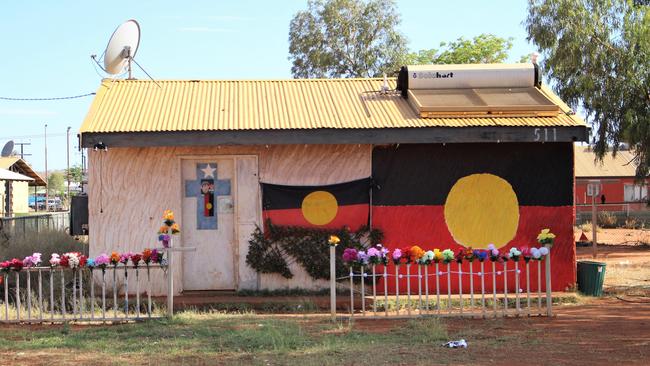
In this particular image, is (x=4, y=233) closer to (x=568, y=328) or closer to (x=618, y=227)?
(x=568, y=328)

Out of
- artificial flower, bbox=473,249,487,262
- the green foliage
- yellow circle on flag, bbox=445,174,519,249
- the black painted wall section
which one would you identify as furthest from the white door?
artificial flower, bbox=473,249,487,262

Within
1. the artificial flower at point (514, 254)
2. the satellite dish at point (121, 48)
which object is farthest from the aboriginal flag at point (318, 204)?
the satellite dish at point (121, 48)

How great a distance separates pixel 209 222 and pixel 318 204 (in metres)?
1.75

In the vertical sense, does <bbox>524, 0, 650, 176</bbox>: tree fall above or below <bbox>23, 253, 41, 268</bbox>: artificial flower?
above

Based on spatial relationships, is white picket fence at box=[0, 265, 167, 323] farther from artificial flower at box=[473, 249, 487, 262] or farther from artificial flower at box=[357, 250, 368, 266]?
artificial flower at box=[473, 249, 487, 262]

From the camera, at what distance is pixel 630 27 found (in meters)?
19.2

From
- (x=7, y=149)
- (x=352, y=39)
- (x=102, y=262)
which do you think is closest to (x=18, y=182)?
(x=7, y=149)

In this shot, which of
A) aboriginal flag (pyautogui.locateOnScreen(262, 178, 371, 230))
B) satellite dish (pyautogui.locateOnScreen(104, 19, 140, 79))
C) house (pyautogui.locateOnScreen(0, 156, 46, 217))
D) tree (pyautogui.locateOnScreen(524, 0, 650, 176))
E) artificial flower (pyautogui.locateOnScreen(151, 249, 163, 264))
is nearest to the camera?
artificial flower (pyautogui.locateOnScreen(151, 249, 163, 264))

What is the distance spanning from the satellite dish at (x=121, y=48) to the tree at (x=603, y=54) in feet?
37.0

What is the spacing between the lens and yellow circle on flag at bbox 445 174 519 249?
12188 mm

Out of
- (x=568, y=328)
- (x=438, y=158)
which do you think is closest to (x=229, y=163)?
(x=438, y=158)

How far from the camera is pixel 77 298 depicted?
1144 cm

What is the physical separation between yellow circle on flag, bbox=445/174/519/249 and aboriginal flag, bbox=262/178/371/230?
1410 millimetres

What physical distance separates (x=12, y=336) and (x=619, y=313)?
798cm
